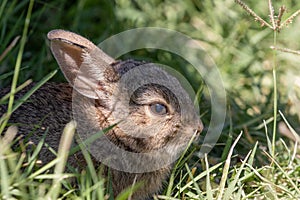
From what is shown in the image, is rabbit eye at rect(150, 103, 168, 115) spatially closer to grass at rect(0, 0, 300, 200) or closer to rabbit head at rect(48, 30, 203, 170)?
rabbit head at rect(48, 30, 203, 170)

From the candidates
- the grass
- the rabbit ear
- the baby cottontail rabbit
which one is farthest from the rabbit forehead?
the grass

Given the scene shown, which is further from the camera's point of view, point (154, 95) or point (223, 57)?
point (223, 57)

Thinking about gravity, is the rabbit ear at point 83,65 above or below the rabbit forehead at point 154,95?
above

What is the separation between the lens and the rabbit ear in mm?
4645

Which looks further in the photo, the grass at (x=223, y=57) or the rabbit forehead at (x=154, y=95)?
the grass at (x=223, y=57)

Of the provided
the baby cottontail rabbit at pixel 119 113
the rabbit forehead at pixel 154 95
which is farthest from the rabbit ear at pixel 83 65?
the rabbit forehead at pixel 154 95

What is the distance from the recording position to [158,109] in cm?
464

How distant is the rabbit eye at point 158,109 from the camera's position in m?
4.64

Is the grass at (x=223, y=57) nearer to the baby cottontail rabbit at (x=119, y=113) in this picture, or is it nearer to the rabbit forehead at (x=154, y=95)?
the baby cottontail rabbit at (x=119, y=113)

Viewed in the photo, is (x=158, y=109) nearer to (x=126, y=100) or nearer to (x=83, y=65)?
(x=126, y=100)

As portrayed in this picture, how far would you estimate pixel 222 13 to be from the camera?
641cm

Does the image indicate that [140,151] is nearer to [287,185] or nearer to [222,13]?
[287,185]

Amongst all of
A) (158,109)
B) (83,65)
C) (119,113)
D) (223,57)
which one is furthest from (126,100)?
(223,57)

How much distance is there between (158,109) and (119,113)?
0.80ft
